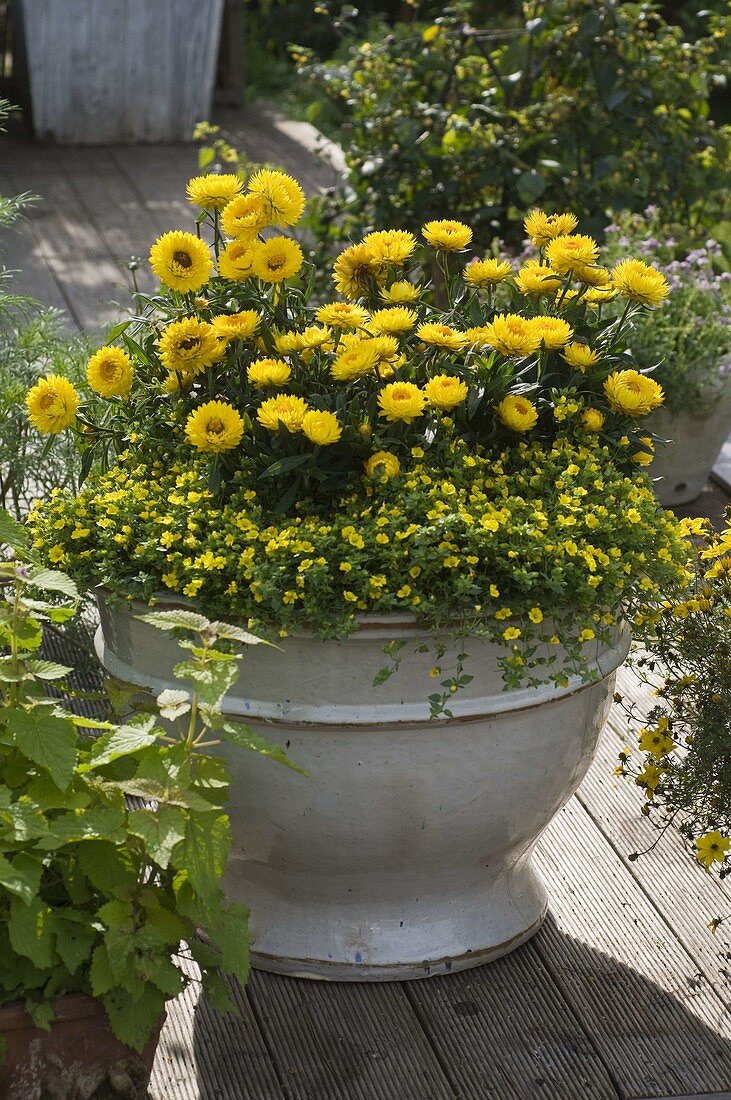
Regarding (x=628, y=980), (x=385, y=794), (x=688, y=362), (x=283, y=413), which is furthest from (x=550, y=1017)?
(x=688, y=362)

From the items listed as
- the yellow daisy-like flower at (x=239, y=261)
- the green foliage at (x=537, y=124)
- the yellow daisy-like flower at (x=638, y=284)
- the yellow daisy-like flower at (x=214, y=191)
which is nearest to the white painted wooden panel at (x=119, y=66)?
the green foliage at (x=537, y=124)

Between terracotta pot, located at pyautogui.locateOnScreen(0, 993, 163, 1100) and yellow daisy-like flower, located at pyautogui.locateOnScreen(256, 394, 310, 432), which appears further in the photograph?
yellow daisy-like flower, located at pyautogui.locateOnScreen(256, 394, 310, 432)

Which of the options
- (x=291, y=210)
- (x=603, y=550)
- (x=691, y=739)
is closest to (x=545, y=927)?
(x=691, y=739)

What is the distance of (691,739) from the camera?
6.25ft

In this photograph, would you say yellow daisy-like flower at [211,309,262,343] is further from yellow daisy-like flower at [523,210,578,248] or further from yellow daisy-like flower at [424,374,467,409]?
yellow daisy-like flower at [523,210,578,248]

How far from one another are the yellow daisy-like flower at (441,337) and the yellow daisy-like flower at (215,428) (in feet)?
0.84

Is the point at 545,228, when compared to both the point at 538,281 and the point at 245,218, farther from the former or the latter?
the point at 245,218

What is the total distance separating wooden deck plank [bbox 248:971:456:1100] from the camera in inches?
67.6

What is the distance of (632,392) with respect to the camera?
1.74 m

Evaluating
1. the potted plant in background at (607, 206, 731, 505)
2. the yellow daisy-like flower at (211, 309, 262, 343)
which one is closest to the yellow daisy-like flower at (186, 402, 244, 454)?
the yellow daisy-like flower at (211, 309, 262, 343)

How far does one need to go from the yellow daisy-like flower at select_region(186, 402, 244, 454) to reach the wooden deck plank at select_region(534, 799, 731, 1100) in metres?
0.88

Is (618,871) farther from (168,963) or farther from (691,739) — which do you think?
(168,963)

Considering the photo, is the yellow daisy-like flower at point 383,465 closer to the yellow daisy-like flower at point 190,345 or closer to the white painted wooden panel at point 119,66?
the yellow daisy-like flower at point 190,345

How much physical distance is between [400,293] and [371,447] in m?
0.25
